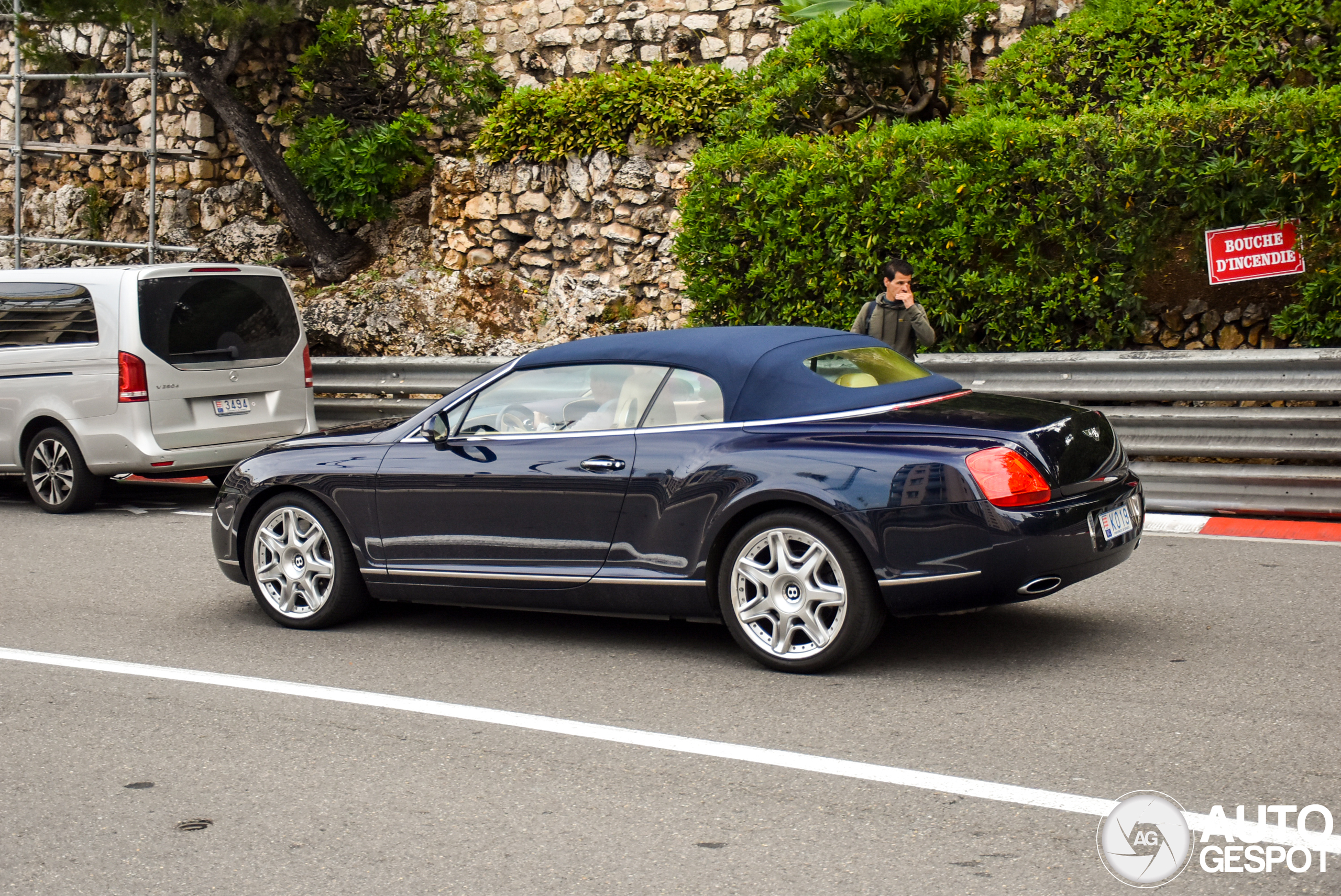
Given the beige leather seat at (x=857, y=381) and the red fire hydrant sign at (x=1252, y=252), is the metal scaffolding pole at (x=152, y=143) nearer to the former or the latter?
the red fire hydrant sign at (x=1252, y=252)

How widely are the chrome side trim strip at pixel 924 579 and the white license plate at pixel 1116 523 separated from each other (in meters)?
0.62

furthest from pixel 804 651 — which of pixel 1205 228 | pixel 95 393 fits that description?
pixel 95 393

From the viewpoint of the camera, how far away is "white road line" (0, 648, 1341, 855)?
3805 mm

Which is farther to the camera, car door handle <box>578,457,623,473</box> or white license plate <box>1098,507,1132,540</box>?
car door handle <box>578,457,623,473</box>

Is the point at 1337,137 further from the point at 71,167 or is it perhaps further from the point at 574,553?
the point at 71,167

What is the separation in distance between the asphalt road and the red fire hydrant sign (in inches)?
139

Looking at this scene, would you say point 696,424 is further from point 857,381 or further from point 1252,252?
point 1252,252

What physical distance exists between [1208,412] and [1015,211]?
2407mm

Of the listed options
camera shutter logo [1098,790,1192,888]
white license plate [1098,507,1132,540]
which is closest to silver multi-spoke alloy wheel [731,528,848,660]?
white license plate [1098,507,1132,540]

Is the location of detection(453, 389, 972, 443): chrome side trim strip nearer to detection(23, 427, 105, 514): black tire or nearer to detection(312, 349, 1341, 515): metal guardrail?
detection(312, 349, 1341, 515): metal guardrail

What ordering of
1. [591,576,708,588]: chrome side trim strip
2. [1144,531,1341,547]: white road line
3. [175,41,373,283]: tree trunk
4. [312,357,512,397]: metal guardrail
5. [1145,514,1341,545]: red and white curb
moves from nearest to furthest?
[591,576,708,588]: chrome side trim strip
[1144,531,1341,547]: white road line
[1145,514,1341,545]: red and white curb
[312,357,512,397]: metal guardrail
[175,41,373,283]: tree trunk

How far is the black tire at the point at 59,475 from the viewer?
415 inches

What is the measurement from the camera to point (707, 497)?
5.54 m

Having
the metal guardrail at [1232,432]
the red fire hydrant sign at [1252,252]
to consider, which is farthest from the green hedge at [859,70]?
the metal guardrail at [1232,432]
